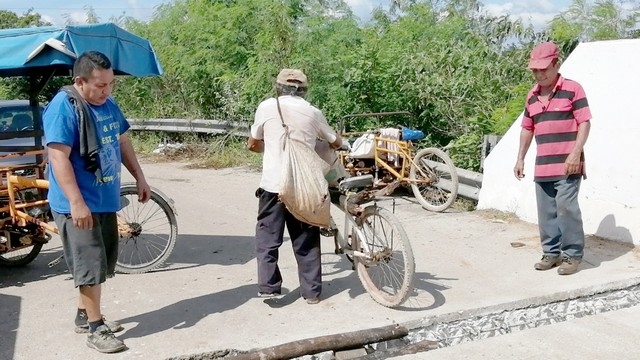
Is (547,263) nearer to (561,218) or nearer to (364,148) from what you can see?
(561,218)

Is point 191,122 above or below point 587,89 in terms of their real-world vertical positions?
below

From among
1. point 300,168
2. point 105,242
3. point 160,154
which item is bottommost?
point 160,154

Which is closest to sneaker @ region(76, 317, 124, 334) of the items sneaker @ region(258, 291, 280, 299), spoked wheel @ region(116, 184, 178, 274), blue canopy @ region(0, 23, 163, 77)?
sneaker @ region(258, 291, 280, 299)

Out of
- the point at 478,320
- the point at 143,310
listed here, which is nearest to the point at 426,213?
the point at 478,320

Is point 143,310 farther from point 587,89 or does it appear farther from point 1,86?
point 1,86

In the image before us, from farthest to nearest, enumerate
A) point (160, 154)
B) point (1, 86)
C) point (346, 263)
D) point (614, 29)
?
1. point (1, 86)
2. point (160, 154)
3. point (614, 29)
4. point (346, 263)

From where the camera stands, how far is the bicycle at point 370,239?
5223 mm

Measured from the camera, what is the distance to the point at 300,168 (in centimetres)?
512

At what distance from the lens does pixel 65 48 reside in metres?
5.88

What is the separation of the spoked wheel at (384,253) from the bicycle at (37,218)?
74.7 inches

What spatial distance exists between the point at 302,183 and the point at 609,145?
353cm

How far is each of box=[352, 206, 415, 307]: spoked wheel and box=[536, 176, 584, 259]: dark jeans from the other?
140 cm

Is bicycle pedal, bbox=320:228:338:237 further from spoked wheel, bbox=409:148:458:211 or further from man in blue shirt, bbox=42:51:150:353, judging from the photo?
spoked wheel, bbox=409:148:458:211

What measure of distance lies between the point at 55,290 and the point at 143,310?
1.02 meters
